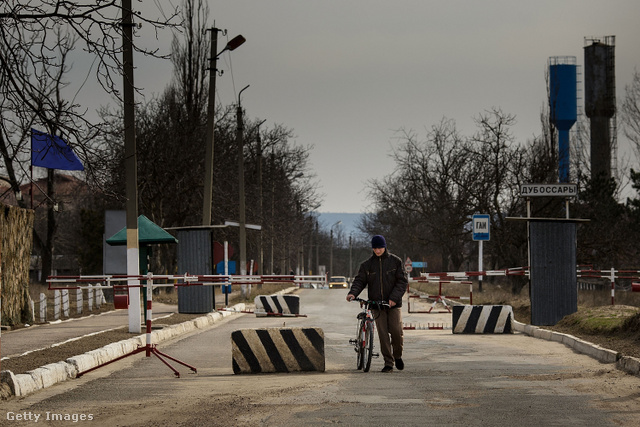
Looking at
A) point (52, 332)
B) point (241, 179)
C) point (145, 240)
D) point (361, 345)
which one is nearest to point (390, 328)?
point (361, 345)

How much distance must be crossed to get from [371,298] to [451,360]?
2.04 metres

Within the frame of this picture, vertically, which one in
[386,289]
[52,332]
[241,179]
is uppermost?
[241,179]

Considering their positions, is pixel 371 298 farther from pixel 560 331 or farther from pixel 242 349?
pixel 560 331

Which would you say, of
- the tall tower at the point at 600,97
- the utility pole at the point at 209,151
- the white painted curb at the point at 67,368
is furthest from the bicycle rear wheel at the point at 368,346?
the tall tower at the point at 600,97

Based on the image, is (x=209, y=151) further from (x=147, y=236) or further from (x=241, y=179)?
(x=241, y=179)

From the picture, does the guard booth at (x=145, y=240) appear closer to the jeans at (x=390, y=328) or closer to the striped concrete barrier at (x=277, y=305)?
the striped concrete barrier at (x=277, y=305)

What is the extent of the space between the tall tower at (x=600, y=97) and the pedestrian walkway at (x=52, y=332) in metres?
57.4

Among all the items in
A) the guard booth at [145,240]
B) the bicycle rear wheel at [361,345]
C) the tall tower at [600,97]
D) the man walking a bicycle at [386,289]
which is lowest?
the bicycle rear wheel at [361,345]

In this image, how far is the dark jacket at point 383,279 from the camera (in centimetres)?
1392

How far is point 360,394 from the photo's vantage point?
35.4 ft

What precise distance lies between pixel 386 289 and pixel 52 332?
10599mm

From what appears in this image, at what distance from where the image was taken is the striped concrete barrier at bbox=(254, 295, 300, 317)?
3038cm

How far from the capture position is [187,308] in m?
29.9

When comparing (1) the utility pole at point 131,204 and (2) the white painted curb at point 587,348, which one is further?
(1) the utility pole at point 131,204
